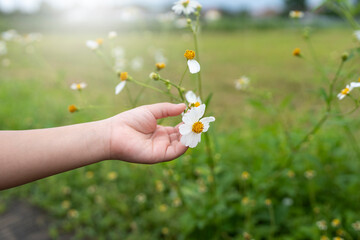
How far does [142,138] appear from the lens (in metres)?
1.05

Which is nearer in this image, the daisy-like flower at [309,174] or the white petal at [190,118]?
the white petal at [190,118]

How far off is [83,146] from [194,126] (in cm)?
39

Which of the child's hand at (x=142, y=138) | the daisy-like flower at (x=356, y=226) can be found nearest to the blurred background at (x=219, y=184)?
the daisy-like flower at (x=356, y=226)

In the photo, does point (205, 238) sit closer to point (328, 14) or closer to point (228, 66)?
point (228, 66)

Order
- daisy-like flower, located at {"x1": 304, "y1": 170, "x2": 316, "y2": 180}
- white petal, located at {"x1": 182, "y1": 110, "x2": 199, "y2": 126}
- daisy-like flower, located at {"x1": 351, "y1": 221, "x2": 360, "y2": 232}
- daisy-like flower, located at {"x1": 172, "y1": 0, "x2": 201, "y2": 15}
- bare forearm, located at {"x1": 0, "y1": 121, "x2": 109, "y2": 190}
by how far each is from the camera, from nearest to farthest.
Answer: white petal, located at {"x1": 182, "y1": 110, "x2": 199, "y2": 126}
bare forearm, located at {"x1": 0, "y1": 121, "x2": 109, "y2": 190}
daisy-like flower, located at {"x1": 172, "y1": 0, "x2": 201, "y2": 15}
daisy-like flower, located at {"x1": 351, "y1": 221, "x2": 360, "y2": 232}
daisy-like flower, located at {"x1": 304, "y1": 170, "x2": 316, "y2": 180}

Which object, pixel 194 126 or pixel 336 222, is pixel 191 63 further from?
pixel 336 222

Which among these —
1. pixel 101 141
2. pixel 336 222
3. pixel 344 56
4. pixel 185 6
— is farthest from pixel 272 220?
pixel 185 6

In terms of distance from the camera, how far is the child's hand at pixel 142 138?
1.01 metres

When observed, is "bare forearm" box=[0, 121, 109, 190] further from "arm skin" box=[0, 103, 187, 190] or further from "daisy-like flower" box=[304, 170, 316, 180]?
"daisy-like flower" box=[304, 170, 316, 180]

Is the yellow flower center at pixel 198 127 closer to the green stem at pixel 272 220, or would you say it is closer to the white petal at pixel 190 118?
the white petal at pixel 190 118

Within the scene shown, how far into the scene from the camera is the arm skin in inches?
39.5

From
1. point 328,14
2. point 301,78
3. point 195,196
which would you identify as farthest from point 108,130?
point 328,14

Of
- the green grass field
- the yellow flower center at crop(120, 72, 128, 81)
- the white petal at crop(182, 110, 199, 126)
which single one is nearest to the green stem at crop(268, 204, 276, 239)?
the green grass field

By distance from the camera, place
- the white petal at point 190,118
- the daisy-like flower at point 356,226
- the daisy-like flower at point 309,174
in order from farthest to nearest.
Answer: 1. the daisy-like flower at point 309,174
2. the daisy-like flower at point 356,226
3. the white petal at point 190,118
